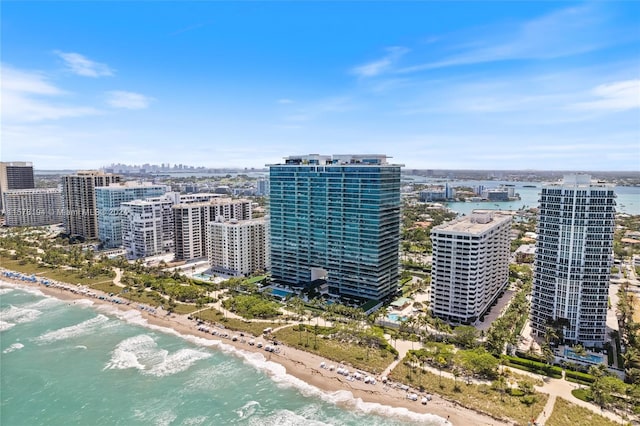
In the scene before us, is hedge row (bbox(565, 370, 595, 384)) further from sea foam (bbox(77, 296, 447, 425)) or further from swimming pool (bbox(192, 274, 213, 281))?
swimming pool (bbox(192, 274, 213, 281))

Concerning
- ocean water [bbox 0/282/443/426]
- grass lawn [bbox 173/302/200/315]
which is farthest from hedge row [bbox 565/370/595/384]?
grass lawn [bbox 173/302/200/315]

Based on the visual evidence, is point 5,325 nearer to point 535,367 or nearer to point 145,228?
point 145,228

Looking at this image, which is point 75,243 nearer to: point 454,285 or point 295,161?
point 295,161

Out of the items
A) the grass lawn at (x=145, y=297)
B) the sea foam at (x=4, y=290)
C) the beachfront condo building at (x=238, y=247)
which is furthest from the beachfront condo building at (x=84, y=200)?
the grass lawn at (x=145, y=297)

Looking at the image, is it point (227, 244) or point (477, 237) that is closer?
point (477, 237)

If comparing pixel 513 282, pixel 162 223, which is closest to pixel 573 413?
pixel 513 282

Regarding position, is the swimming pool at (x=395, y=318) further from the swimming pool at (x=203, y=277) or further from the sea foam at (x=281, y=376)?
the swimming pool at (x=203, y=277)
